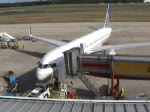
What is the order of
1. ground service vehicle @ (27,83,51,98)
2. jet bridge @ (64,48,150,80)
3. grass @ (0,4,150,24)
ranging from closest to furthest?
jet bridge @ (64,48,150,80) → ground service vehicle @ (27,83,51,98) → grass @ (0,4,150,24)

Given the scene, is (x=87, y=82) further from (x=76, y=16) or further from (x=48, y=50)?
(x=76, y=16)

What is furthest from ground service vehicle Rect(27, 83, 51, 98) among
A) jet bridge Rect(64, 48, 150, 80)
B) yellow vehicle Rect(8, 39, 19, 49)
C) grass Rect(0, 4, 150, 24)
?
grass Rect(0, 4, 150, 24)

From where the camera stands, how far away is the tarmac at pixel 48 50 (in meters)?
34.7

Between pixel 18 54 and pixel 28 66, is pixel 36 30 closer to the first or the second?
pixel 18 54

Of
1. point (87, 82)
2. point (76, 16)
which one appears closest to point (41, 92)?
point (87, 82)

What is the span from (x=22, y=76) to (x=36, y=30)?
44360 millimetres

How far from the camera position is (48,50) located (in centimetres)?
5522

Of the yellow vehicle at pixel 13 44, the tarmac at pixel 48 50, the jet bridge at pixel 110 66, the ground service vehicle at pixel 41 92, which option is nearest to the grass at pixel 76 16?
the tarmac at pixel 48 50

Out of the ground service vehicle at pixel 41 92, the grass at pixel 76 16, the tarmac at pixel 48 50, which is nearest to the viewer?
the ground service vehicle at pixel 41 92

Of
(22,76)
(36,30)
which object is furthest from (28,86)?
(36,30)

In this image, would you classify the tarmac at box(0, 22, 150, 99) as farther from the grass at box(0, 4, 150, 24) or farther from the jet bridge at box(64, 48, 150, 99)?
the grass at box(0, 4, 150, 24)

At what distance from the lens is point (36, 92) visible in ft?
100

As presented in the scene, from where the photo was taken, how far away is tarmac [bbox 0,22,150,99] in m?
34.7

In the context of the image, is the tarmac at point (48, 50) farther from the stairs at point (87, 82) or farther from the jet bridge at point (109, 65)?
the jet bridge at point (109, 65)
